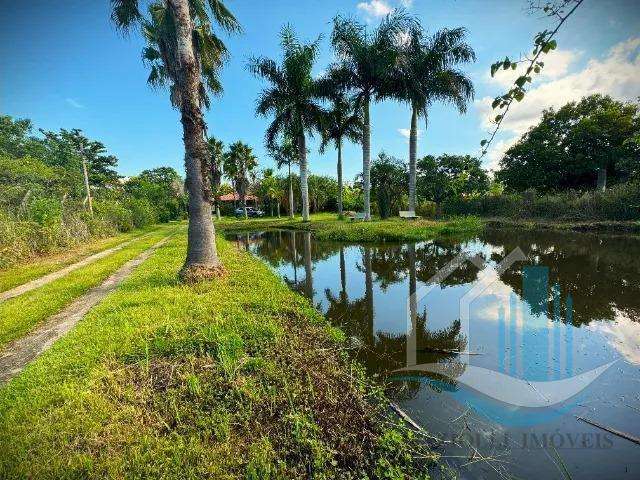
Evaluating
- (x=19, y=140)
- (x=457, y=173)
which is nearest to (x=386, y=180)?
(x=457, y=173)

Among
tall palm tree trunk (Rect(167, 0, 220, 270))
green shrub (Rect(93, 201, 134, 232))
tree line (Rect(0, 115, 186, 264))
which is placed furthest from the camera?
green shrub (Rect(93, 201, 134, 232))

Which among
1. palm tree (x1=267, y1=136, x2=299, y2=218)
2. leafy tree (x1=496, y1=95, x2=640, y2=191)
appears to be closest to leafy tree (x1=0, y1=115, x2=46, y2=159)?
palm tree (x1=267, y1=136, x2=299, y2=218)

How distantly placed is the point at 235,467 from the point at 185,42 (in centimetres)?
850

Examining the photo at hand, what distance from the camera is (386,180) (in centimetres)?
2814

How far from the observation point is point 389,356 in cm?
443

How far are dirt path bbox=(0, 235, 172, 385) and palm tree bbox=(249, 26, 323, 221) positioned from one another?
1879 centimetres

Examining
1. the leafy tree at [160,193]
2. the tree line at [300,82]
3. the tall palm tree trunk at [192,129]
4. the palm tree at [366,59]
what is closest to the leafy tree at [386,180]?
the tree line at [300,82]

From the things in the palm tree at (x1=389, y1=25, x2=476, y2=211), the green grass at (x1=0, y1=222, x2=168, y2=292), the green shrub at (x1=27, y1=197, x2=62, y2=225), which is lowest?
the green grass at (x1=0, y1=222, x2=168, y2=292)

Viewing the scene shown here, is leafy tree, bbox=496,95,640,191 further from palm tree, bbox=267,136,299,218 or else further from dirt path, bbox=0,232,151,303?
dirt path, bbox=0,232,151,303

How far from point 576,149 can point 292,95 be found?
86.8ft

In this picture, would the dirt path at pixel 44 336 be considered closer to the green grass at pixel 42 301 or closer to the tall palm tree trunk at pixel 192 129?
the green grass at pixel 42 301

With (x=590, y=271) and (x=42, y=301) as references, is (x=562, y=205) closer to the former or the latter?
(x=590, y=271)

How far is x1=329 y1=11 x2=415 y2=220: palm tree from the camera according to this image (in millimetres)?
18375

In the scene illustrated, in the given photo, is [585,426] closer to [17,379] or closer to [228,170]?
[17,379]
